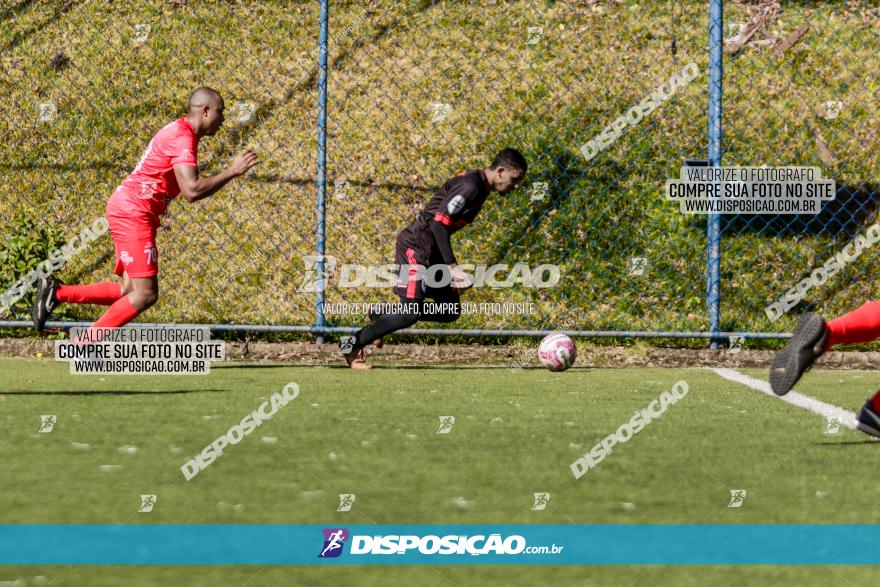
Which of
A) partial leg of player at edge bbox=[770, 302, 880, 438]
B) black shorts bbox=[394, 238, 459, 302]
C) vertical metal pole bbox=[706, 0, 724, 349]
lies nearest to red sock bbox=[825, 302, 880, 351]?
partial leg of player at edge bbox=[770, 302, 880, 438]

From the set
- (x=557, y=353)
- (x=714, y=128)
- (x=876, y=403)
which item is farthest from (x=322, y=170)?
(x=876, y=403)

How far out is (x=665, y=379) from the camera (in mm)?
7867

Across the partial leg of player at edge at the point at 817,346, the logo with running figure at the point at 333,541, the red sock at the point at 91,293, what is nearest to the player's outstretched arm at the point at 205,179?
the red sock at the point at 91,293

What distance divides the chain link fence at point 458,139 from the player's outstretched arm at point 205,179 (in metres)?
1.66

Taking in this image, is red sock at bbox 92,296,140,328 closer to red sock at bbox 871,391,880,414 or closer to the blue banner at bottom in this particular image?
the blue banner at bottom

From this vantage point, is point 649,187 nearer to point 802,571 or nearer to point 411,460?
point 411,460

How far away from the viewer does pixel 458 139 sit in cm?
1190

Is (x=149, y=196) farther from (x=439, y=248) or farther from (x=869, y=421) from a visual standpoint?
(x=869, y=421)

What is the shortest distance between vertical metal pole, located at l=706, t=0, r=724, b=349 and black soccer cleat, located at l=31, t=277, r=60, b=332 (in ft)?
15.7

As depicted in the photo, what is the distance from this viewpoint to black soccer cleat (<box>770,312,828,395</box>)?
16.2ft

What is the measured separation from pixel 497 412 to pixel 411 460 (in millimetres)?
1605

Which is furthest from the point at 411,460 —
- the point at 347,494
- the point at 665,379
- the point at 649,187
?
the point at 649,187

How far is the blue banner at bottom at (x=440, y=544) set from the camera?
9.95 ft

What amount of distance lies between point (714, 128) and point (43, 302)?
501 centimetres
